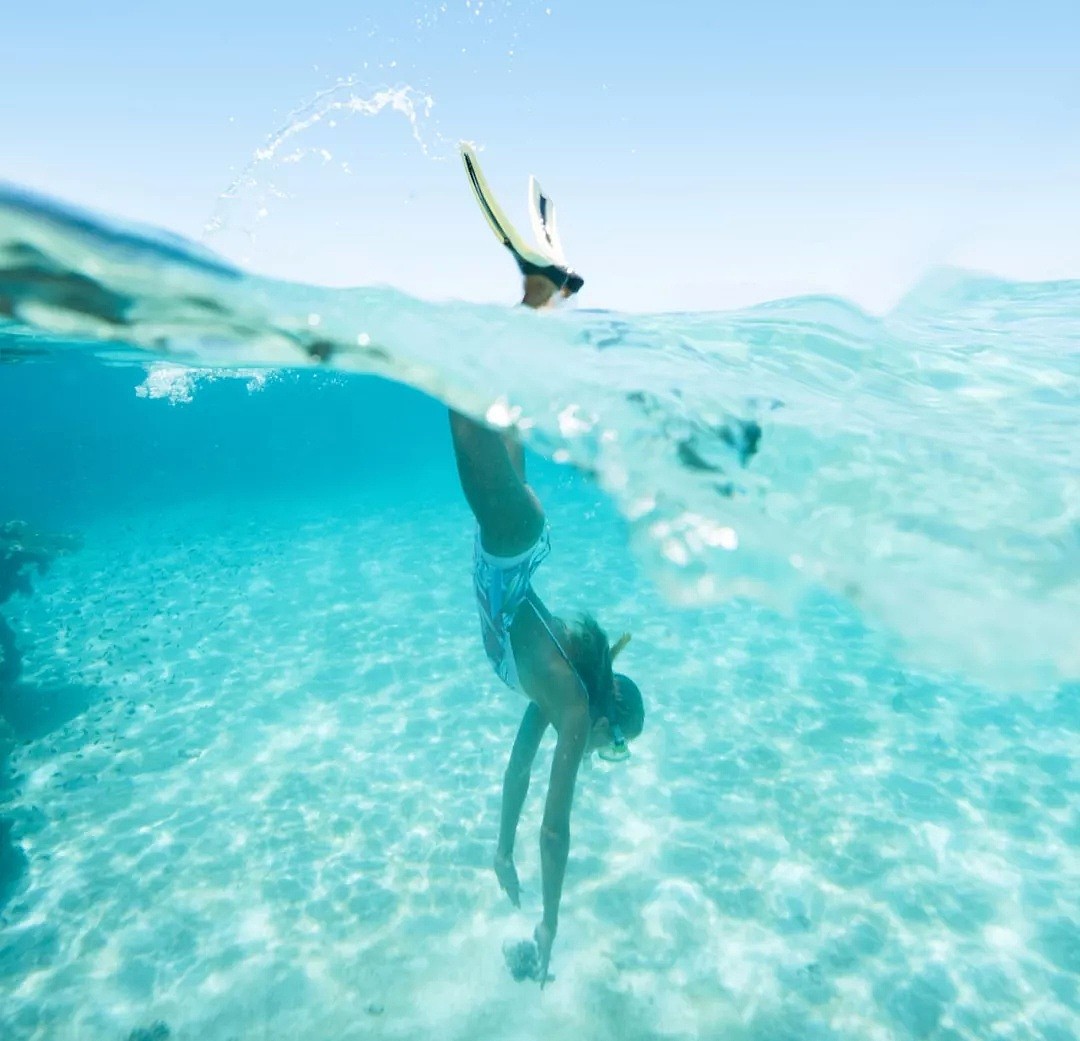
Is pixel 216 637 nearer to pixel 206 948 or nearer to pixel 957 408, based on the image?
pixel 206 948

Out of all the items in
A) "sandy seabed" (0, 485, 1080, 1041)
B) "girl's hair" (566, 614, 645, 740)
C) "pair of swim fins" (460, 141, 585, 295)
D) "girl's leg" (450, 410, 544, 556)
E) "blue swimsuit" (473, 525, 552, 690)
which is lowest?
"sandy seabed" (0, 485, 1080, 1041)

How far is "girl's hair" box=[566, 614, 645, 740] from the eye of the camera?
510 cm

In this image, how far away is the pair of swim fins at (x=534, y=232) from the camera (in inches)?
167

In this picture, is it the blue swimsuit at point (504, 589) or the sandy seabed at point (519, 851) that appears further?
the sandy seabed at point (519, 851)

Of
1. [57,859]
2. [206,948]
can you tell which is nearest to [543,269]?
[206,948]

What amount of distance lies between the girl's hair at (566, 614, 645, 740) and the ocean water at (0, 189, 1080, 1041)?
0.81 meters

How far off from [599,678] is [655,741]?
6.33m

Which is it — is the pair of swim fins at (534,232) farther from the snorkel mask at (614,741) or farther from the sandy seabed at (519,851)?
the sandy seabed at (519,851)

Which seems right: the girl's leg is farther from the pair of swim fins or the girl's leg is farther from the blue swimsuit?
the pair of swim fins

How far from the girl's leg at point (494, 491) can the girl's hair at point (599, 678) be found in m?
0.91

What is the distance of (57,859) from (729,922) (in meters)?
8.95

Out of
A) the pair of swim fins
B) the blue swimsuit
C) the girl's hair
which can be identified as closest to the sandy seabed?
the girl's hair

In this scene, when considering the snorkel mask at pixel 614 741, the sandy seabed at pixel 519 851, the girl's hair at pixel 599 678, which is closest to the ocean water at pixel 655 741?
the sandy seabed at pixel 519 851

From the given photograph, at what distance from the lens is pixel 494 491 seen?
452 cm
